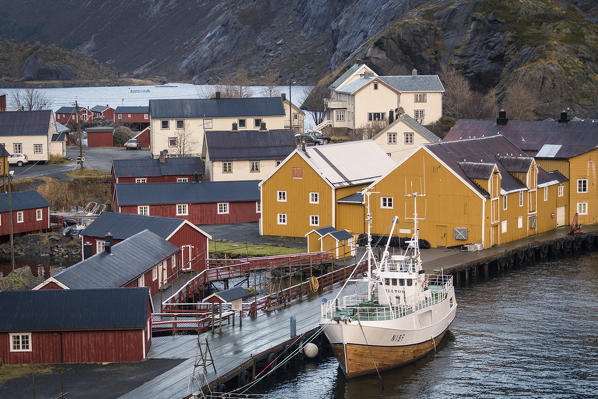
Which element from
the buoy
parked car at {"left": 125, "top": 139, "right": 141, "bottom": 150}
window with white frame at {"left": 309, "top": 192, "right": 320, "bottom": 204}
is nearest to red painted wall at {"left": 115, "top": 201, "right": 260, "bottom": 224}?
window with white frame at {"left": 309, "top": 192, "right": 320, "bottom": 204}

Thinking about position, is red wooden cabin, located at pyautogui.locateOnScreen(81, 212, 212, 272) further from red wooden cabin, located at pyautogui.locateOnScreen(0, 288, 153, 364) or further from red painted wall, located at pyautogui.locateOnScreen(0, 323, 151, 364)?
red painted wall, located at pyautogui.locateOnScreen(0, 323, 151, 364)

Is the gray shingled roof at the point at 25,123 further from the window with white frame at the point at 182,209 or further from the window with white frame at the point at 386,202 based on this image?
the window with white frame at the point at 386,202

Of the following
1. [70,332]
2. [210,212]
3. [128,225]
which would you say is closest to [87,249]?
[128,225]

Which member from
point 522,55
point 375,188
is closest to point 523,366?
point 375,188

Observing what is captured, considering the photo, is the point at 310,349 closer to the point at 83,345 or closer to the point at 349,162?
the point at 83,345

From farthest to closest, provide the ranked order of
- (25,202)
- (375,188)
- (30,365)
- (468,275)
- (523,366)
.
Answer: (25,202)
(375,188)
(468,275)
(523,366)
(30,365)

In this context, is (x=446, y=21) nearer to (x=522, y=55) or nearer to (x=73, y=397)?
(x=522, y=55)

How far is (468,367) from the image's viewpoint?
158 feet

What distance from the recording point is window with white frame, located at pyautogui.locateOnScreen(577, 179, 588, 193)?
3253 inches

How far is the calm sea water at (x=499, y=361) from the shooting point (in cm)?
4516

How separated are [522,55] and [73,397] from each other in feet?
380

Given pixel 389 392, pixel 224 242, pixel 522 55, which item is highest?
pixel 522 55

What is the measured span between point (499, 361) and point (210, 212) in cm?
3802

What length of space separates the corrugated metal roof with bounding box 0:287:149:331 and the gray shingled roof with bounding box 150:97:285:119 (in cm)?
6543
